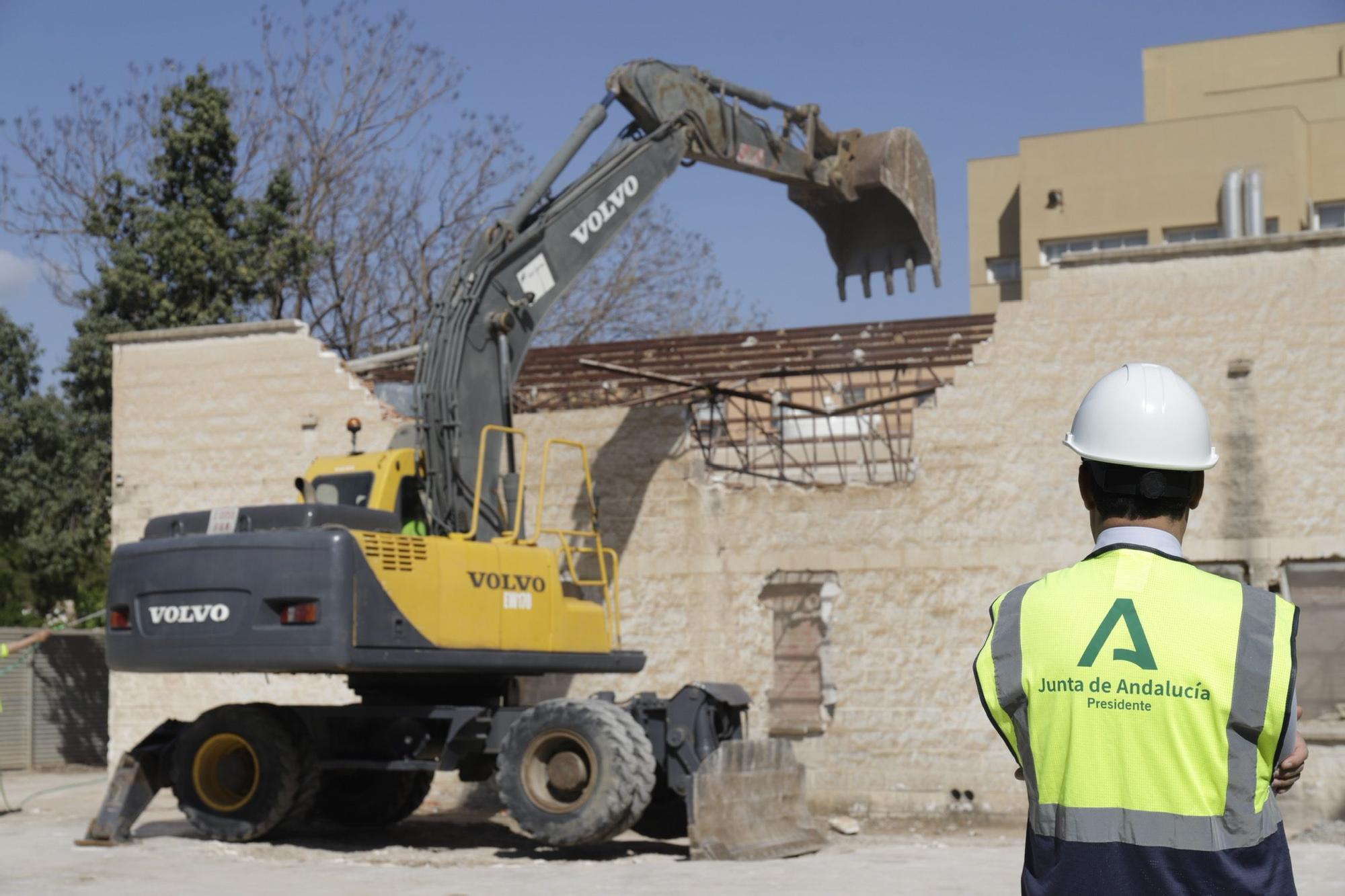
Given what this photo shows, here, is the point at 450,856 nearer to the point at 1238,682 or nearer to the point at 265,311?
the point at 1238,682

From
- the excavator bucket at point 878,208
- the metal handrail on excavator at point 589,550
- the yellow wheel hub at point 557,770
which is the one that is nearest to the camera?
the yellow wheel hub at point 557,770

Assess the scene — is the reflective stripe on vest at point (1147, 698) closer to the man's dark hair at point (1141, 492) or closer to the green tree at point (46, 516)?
the man's dark hair at point (1141, 492)

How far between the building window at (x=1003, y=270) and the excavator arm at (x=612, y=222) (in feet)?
73.2

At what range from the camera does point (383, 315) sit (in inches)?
1344

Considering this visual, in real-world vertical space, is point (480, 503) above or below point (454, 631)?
above

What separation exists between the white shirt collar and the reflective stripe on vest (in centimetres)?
3

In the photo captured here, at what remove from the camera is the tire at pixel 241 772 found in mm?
12852

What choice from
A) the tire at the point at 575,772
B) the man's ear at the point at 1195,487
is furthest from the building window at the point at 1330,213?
the man's ear at the point at 1195,487

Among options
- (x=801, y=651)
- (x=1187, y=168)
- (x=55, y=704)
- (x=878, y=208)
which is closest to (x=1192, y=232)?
(x=1187, y=168)

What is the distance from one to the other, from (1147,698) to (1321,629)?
40.2ft

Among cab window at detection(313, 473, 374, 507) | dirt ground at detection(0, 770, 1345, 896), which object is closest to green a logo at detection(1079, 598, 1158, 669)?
dirt ground at detection(0, 770, 1345, 896)

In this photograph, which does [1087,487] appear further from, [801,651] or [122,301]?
[122,301]

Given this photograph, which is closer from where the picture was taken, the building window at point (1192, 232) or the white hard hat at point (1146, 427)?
the white hard hat at point (1146, 427)

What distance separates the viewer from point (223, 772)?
13180 mm
